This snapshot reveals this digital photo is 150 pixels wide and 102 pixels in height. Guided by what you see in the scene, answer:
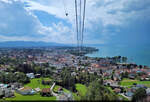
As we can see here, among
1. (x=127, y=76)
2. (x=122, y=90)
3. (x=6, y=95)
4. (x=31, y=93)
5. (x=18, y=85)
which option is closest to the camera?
(x=6, y=95)

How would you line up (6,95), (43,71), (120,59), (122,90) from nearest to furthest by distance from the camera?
1. (6,95)
2. (122,90)
3. (43,71)
4. (120,59)

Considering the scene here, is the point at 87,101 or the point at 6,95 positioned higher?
the point at 87,101

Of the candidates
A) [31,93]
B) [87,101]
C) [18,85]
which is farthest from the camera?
[18,85]

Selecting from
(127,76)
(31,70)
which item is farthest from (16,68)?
Result: (127,76)

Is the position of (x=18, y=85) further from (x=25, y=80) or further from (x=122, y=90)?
(x=122, y=90)

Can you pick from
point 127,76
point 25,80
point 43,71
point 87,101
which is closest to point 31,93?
point 25,80

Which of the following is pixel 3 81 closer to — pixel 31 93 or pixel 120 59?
pixel 31 93

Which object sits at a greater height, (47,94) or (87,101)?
(87,101)

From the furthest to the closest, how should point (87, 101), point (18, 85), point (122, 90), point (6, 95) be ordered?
point (18, 85)
point (122, 90)
point (6, 95)
point (87, 101)

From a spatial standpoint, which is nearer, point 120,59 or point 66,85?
point 66,85
